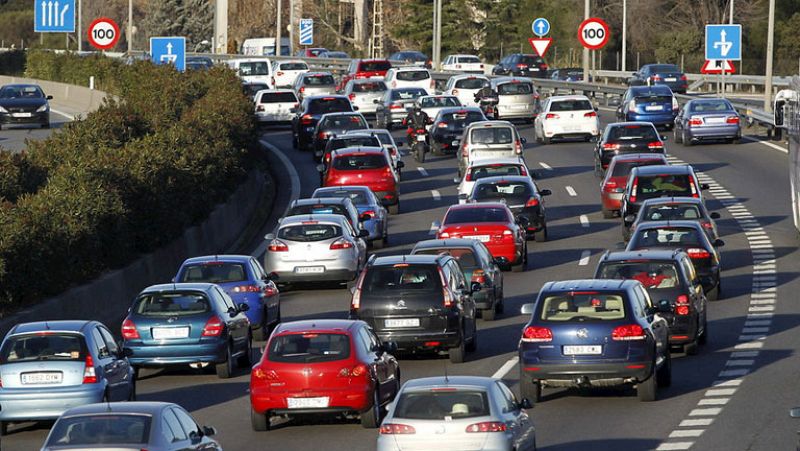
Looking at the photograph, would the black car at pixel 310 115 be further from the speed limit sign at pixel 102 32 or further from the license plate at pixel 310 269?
the license plate at pixel 310 269

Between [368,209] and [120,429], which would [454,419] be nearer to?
[120,429]

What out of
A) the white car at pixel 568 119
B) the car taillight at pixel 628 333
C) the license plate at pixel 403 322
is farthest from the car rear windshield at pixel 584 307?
the white car at pixel 568 119

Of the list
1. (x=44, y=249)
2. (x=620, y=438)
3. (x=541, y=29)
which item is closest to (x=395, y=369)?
(x=620, y=438)

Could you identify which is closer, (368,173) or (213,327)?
A: (213,327)

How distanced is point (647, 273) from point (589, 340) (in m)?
4.82

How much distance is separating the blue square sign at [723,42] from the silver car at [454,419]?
175 ft

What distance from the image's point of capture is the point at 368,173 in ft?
148

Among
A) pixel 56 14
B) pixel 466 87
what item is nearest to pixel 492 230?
pixel 466 87

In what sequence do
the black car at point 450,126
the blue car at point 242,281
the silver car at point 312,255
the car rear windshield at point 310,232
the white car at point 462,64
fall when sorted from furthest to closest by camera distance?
1. the white car at point 462,64
2. the black car at point 450,126
3. the car rear windshield at point 310,232
4. the silver car at point 312,255
5. the blue car at point 242,281

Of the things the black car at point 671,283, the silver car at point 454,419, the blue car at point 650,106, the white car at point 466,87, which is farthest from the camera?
the white car at point 466,87

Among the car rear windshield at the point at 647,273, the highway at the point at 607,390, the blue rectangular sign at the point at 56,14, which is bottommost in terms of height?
the highway at the point at 607,390

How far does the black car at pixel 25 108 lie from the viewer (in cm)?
6844

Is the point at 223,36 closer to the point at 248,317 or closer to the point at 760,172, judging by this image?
the point at 760,172

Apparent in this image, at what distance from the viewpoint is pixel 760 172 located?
51.3 meters
